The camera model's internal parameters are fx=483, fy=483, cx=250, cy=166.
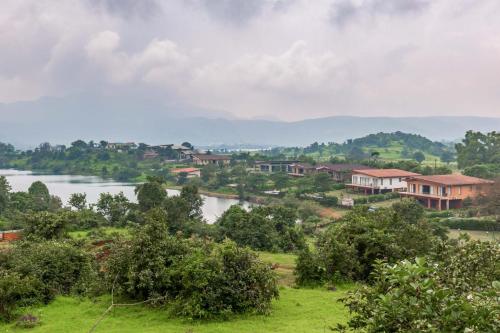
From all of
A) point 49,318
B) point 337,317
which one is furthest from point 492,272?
point 49,318

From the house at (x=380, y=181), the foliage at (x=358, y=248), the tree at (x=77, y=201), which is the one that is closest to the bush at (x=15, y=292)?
the foliage at (x=358, y=248)

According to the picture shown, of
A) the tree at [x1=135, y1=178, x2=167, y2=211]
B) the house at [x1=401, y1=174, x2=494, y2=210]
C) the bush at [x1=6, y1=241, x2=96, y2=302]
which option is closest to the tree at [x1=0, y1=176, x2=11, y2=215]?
the tree at [x1=135, y1=178, x2=167, y2=211]

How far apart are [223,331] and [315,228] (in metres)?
21.2

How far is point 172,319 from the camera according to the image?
11828 mm

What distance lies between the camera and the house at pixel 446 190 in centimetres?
3928

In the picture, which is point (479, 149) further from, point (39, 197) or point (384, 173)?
point (39, 197)

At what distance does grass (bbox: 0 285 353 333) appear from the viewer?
1098 centimetres

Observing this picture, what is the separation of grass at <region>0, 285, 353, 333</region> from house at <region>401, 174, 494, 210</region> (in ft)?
95.8

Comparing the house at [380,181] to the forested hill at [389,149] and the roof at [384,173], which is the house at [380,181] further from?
the forested hill at [389,149]

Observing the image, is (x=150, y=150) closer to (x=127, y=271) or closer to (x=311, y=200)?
(x=311, y=200)

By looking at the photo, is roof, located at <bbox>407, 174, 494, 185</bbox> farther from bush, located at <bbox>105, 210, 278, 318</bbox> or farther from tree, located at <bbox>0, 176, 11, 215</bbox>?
tree, located at <bbox>0, 176, 11, 215</bbox>

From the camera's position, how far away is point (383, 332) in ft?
14.0

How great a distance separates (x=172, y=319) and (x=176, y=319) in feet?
0.43

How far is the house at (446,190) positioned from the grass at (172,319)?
2920 cm
